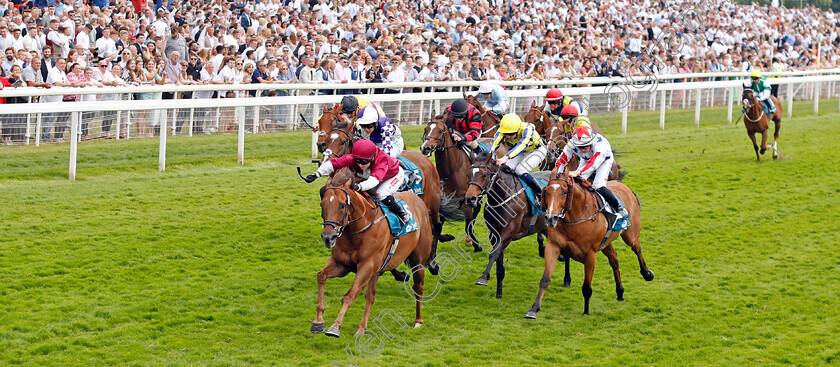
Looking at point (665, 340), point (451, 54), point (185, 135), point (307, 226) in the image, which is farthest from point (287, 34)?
point (665, 340)

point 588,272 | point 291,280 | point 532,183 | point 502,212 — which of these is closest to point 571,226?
point 588,272

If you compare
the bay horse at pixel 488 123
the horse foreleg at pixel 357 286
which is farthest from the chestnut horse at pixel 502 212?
the horse foreleg at pixel 357 286

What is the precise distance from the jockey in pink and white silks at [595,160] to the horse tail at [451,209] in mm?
1039

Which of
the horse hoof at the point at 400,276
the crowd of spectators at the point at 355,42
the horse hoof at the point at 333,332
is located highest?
the crowd of spectators at the point at 355,42

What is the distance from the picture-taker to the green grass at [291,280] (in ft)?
21.6

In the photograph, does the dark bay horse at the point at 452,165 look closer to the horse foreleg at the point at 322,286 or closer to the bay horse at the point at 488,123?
the bay horse at the point at 488,123

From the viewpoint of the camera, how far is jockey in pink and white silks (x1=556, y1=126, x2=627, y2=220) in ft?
25.9

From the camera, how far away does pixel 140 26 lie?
14602 mm

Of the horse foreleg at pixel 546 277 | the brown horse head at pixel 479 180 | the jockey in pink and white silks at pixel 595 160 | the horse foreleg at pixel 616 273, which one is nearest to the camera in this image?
the horse foreleg at pixel 546 277

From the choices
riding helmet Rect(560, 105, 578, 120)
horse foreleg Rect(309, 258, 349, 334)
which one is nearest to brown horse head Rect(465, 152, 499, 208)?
riding helmet Rect(560, 105, 578, 120)

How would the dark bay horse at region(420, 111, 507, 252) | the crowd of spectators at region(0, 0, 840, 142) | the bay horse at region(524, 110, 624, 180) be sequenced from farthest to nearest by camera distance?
the crowd of spectators at region(0, 0, 840, 142) → the bay horse at region(524, 110, 624, 180) → the dark bay horse at region(420, 111, 507, 252)

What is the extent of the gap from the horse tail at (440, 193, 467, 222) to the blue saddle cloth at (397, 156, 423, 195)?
288 millimetres

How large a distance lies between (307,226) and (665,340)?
13.0 ft

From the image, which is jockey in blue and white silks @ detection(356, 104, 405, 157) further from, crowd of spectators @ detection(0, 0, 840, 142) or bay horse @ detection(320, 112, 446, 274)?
crowd of spectators @ detection(0, 0, 840, 142)
